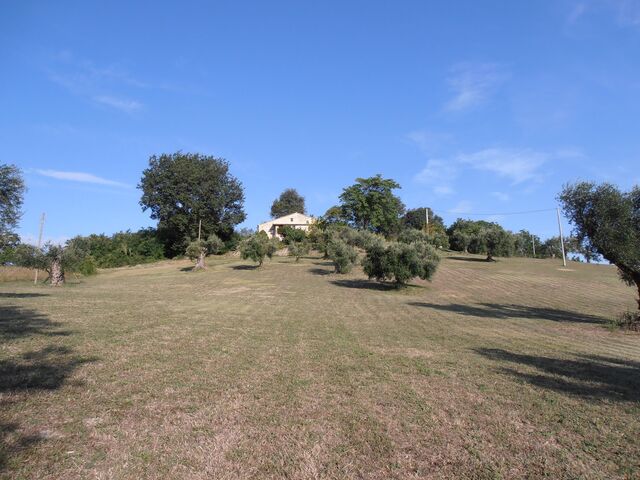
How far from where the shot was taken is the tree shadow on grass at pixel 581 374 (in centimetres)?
762

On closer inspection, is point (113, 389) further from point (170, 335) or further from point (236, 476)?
point (170, 335)

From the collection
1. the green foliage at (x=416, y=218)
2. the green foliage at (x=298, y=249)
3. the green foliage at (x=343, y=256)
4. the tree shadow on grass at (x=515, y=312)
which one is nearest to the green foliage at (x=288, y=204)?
the green foliage at (x=416, y=218)

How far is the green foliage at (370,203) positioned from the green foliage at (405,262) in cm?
5276

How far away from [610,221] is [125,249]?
78.8 meters

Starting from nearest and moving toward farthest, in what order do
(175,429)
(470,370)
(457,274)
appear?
(175,429) → (470,370) → (457,274)

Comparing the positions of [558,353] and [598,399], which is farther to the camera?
[558,353]

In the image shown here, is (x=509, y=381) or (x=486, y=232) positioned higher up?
(x=486, y=232)

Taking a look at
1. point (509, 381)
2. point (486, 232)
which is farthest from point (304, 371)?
point (486, 232)

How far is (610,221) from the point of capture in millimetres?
19266

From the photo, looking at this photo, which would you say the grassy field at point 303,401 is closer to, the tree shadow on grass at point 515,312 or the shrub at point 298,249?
the tree shadow on grass at point 515,312

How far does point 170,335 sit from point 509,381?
9.08 m

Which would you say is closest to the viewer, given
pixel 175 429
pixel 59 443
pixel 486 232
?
pixel 59 443

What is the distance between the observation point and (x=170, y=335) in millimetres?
11914

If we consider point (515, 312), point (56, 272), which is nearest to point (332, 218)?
point (56, 272)
